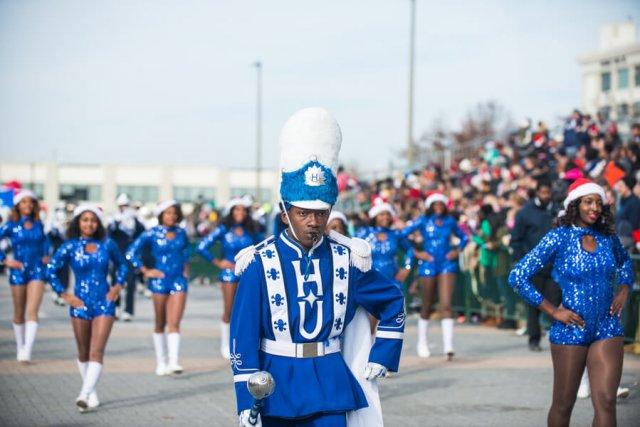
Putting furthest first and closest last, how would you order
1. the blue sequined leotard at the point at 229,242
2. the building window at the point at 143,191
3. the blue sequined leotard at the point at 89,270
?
the building window at the point at 143,191
the blue sequined leotard at the point at 229,242
the blue sequined leotard at the point at 89,270

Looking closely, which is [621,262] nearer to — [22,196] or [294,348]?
[294,348]

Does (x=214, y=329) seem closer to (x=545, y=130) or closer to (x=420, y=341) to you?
(x=420, y=341)

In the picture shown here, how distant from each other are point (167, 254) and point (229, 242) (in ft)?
5.54

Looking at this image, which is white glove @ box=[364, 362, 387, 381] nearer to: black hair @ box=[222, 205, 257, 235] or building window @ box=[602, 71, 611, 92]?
black hair @ box=[222, 205, 257, 235]

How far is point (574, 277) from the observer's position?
7.92 m

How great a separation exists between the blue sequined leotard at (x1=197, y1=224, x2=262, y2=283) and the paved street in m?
1.07

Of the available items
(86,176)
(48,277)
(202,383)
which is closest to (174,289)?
(202,383)

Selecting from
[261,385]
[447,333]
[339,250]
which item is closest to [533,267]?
[339,250]

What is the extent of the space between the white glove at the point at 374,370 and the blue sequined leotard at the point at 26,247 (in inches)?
375

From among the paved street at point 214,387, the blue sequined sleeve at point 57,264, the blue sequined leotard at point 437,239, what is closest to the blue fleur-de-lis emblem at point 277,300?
the paved street at point 214,387

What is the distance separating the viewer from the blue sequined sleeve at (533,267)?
7.98 m

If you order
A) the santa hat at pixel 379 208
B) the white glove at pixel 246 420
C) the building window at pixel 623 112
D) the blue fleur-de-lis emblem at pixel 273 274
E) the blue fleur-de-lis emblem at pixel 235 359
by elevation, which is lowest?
the white glove at pixel 246 420

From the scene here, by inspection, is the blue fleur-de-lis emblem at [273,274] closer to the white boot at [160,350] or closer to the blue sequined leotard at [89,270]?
the blue sequined leotard at [89,270]

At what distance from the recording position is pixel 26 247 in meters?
14.7
